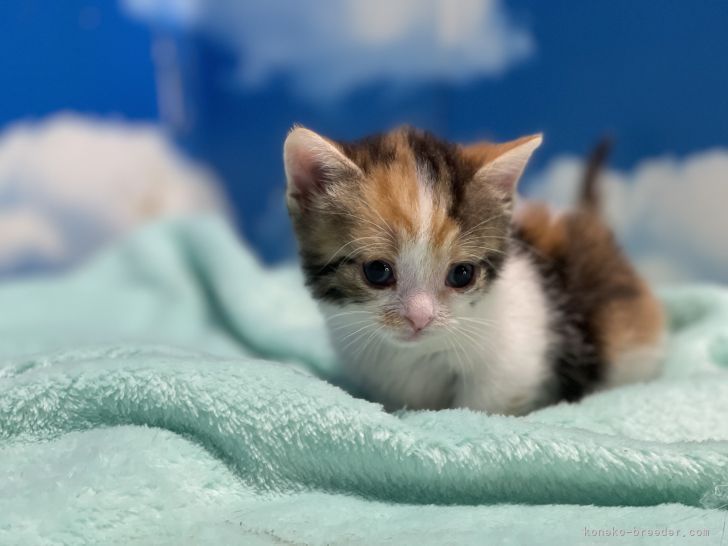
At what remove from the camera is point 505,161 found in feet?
3.84

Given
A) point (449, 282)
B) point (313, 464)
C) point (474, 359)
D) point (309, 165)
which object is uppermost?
point (309, 165)

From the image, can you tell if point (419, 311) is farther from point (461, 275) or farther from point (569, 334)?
point (569, 334)

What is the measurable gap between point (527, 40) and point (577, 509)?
67.5 inches

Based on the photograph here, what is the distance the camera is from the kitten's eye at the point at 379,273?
1102 millimetres

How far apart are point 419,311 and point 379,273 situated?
10cm

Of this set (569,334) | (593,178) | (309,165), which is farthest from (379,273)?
(593,178)

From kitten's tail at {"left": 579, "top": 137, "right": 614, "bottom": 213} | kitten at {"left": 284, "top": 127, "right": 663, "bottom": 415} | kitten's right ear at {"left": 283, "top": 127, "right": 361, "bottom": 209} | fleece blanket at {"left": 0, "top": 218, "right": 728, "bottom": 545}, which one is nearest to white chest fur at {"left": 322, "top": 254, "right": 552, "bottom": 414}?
kitten at {"left": 284, "top": 127, "right": 663, "bottom": 415}

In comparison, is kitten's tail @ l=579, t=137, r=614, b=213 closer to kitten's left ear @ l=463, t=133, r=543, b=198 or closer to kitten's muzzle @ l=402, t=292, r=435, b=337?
kitten's left ear @ l=463, t=133, r=543, b=198

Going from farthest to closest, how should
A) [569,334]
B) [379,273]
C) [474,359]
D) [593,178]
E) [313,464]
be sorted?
[593,178]
[569,334]
[474,359]
[379,273]
[313,464]

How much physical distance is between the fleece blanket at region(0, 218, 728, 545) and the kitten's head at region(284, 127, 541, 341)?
0.16 meters

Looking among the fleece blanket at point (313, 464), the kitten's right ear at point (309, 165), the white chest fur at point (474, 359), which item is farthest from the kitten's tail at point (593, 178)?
the kitten's right ear at point (309, 165)

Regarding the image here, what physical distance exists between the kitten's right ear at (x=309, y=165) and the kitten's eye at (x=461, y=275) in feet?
0.73

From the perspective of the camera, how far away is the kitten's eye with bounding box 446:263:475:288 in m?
1.13

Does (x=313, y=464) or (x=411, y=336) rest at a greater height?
(x=411, y=336)
